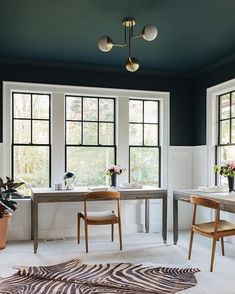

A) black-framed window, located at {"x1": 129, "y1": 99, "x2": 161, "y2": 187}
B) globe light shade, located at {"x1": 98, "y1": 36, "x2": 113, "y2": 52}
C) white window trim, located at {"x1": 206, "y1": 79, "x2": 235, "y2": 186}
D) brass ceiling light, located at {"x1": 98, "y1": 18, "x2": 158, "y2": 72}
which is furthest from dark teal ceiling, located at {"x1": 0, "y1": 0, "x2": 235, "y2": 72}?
black-framed window, located at {"x1": 129, "y1": 99, "x2": 161, "y2": 187}

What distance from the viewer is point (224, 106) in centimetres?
533

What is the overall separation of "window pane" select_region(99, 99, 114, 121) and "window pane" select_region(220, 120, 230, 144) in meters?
1.73

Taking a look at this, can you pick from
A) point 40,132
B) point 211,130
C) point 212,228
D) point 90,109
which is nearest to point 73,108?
point 90,109

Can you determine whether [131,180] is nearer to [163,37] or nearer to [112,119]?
[112,119]

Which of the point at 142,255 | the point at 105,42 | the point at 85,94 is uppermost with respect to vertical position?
the point at 105,42

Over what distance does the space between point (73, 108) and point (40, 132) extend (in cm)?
63

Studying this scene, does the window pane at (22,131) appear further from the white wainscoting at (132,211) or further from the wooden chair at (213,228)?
the wooden chair at (213,228)

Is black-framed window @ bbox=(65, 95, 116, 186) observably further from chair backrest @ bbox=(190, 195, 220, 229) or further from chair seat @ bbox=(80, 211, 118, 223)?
chair backrest @ bbox=(190, 195, 220, 229)

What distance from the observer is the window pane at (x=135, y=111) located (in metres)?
5.74

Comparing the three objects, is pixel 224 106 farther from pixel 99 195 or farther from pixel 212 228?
pixel 99 195

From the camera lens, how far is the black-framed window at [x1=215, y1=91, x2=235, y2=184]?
5.12 metres

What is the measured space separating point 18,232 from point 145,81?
3072 millimetres

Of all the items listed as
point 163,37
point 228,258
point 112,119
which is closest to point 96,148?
point 112,119

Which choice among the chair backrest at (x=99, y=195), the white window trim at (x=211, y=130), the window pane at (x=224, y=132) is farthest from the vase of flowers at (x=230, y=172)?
the chair backrest at (x=99, y=195)
